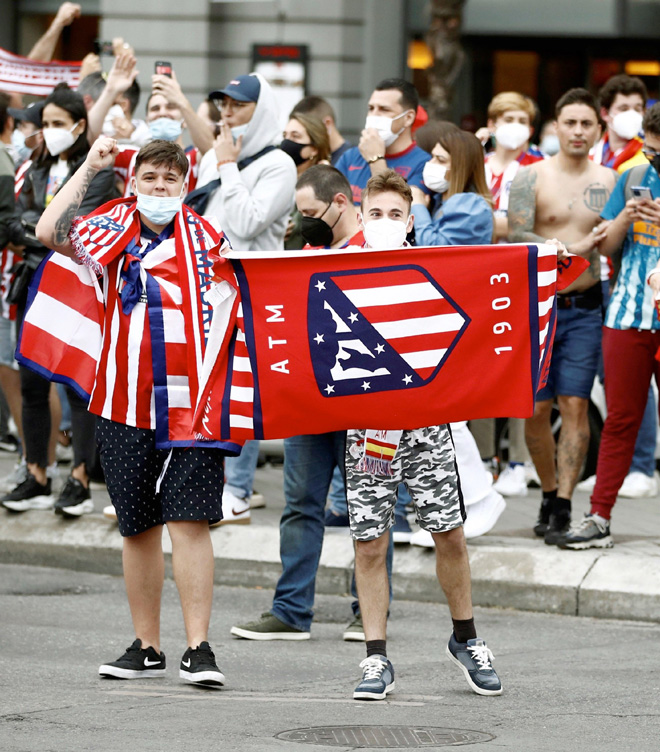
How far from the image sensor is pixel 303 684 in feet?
19.5

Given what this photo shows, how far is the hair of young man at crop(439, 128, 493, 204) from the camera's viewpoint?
8.05 metres

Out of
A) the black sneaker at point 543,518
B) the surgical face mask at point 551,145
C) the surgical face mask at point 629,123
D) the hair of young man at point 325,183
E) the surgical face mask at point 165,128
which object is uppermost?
the surgical face mask at point 629,123

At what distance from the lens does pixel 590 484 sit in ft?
32.8

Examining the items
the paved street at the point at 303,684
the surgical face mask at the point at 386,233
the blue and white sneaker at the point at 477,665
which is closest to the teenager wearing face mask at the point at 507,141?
the paved street at the point at 303,684

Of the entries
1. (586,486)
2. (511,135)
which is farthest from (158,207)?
(586,486)

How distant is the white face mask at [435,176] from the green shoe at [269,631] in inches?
104

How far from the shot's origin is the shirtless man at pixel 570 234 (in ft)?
26.8

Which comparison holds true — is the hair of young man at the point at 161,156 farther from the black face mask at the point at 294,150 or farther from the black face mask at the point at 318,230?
the black face mask at the point at 294,150

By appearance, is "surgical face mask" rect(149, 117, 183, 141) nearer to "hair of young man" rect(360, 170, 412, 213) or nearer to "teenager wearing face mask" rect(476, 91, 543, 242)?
"teenager wearing face mask" rect(476, 91, 543, 242)

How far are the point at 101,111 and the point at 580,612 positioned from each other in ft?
12.9

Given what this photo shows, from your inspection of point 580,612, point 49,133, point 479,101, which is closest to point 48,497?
point 49,133

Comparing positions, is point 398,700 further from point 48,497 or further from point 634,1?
point 634,1

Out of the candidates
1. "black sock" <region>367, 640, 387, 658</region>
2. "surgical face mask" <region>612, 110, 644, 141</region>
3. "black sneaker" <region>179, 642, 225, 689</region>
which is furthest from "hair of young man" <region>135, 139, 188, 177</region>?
"surgical face mask" <region>612, 110, 644, 141</region>

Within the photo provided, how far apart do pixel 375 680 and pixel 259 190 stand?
11.6 ft
